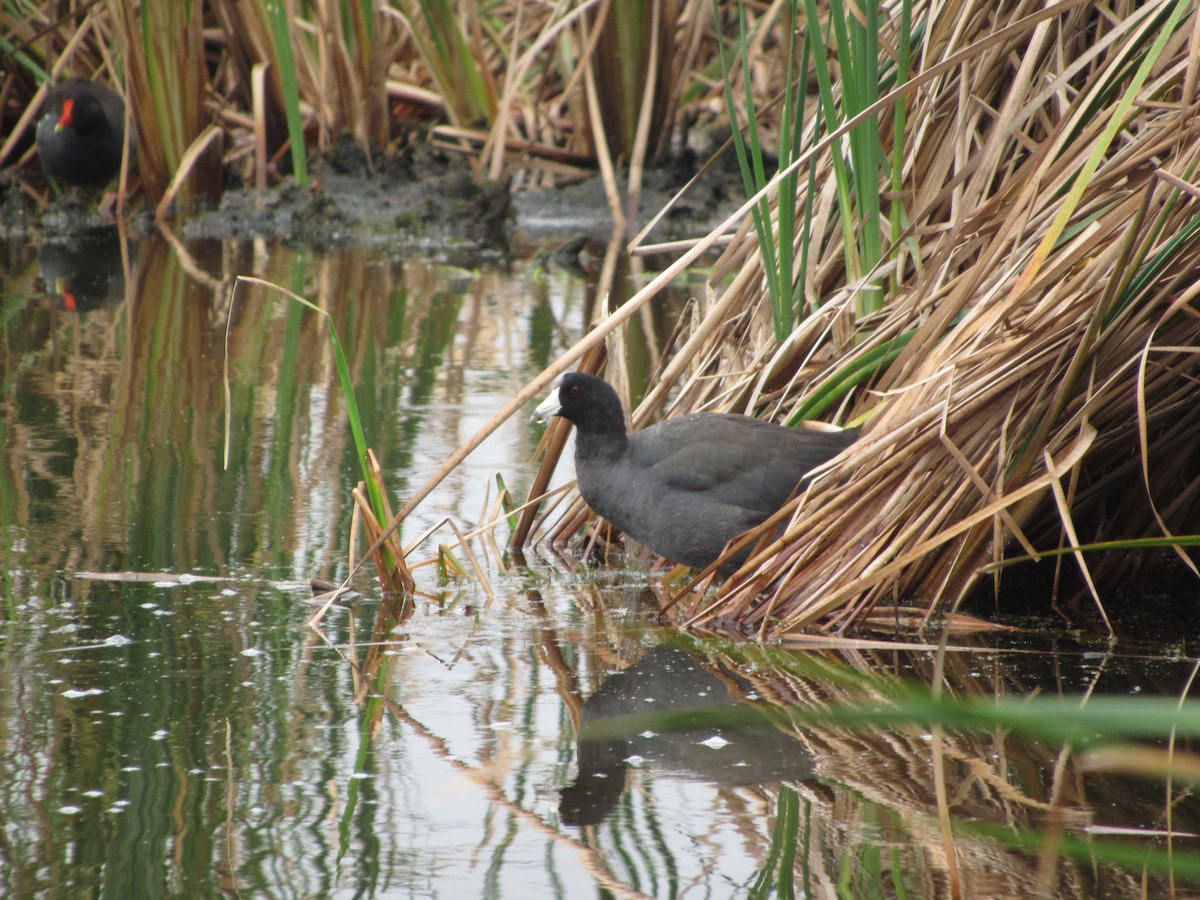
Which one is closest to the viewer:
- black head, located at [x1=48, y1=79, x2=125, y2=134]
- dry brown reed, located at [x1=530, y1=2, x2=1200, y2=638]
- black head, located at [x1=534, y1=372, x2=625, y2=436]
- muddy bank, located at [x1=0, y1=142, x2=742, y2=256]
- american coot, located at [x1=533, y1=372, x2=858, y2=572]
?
dry brown reed, located at [x1=530, y1=2, x2=1200, y2=638]

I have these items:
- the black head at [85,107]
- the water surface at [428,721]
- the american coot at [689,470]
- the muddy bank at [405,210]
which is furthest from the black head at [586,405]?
the black head at [85,107]

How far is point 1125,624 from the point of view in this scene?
129 inches

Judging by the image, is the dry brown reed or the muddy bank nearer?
the dry brown reed

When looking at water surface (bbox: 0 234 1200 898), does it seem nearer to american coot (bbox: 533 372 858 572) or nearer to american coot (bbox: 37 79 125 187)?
american coot (bbox: 533 372 858 572)

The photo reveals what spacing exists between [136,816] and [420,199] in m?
7.59

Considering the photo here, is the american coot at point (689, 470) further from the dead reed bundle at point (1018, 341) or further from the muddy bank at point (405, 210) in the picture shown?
the muddy bank at point (405, 210)

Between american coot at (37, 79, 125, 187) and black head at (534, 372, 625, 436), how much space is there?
19.8 feet

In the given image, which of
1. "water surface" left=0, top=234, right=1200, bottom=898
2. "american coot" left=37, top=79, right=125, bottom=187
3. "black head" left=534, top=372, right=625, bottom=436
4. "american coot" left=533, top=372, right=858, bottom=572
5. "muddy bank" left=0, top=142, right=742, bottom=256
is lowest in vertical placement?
"water surface" left=0, top=234, right=1200, bottom=898

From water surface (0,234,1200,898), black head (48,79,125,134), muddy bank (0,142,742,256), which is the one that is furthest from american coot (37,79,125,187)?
water surface (0,234,1200,898)

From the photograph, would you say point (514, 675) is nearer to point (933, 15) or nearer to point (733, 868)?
point (733, 868)

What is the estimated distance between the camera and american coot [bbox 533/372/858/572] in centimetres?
341

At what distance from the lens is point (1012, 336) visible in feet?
10.3

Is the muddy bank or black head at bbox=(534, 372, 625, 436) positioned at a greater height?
the muddy bank

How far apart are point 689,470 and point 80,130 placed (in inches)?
253
